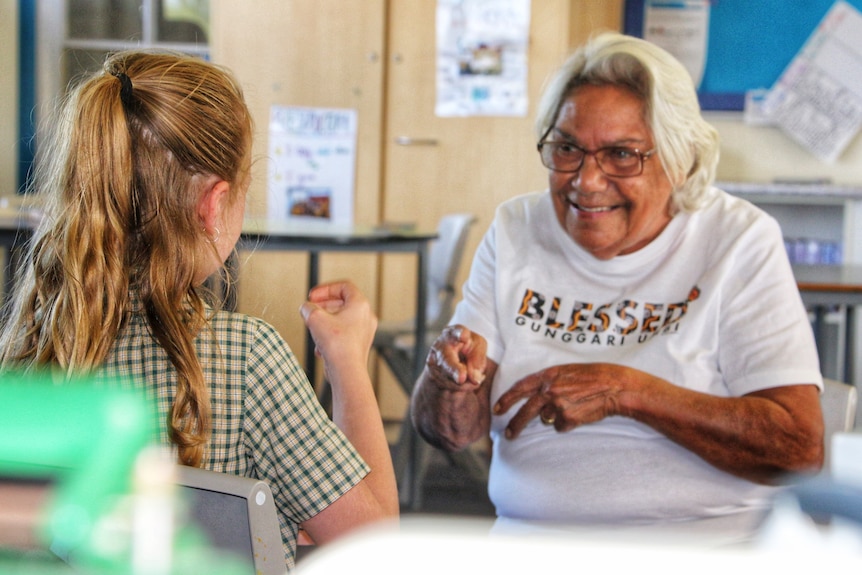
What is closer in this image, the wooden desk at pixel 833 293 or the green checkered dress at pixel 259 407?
the green checkered dress at pixel 259 407

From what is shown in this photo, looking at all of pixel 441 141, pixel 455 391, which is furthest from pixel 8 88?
pixel 455 391

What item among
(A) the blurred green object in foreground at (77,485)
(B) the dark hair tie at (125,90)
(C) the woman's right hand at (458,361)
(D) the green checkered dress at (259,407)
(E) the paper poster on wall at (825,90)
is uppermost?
(E) the paper poster on wall at (825,90)

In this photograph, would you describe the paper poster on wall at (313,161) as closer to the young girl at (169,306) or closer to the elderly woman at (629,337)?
the elderly woman at (629,337)

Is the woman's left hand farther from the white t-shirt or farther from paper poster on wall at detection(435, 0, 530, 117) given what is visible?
paper poster on wall at detection(435, 0, 530, 117)

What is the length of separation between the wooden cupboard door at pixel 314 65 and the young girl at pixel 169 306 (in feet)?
10.9

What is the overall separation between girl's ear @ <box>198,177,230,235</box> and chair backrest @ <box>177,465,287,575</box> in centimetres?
43

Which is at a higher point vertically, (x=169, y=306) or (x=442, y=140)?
(x=442, y=140)

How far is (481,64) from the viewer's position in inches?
167

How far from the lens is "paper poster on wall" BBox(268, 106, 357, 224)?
4.27 m

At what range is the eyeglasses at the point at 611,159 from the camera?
4.91ft

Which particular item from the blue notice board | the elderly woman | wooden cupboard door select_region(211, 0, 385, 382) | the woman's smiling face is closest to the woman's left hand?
the elderly woman

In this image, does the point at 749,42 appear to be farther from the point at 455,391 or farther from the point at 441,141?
the point at 455,391

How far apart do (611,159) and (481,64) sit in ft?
9.38

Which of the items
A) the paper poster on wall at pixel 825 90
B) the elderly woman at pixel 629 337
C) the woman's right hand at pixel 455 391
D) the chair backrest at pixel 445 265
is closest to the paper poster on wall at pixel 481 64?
the chair backrest at pixel 445 265
